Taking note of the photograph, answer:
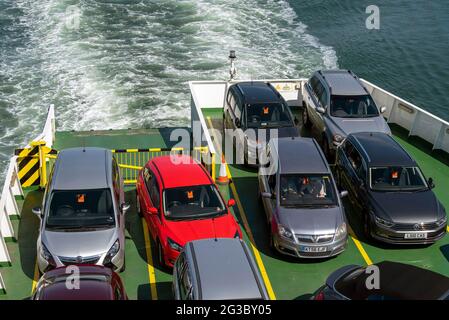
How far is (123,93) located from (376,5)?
2036cm

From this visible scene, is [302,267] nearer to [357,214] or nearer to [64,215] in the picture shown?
[357,214]

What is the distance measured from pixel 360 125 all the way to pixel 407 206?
389cm

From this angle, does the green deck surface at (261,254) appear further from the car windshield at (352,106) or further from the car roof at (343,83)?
the car roof at (343,83)

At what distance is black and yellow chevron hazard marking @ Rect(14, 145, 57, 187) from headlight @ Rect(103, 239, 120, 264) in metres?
4.10

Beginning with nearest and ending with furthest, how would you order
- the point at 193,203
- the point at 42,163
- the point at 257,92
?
1. the point at 193,203
2. the point at 42,163
3. the point at 257,92

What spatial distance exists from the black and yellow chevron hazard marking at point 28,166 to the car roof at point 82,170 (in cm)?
150

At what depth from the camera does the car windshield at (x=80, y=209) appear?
37.2ft

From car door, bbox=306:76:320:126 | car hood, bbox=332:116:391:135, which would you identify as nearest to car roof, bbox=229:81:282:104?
car door, bbox=306:76:320:126

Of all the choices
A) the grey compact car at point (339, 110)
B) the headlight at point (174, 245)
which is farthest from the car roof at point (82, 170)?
the grey compact car at point (339, 110)

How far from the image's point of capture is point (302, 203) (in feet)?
40.3

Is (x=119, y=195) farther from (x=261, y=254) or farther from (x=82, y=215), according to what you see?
(x=261, y=254)

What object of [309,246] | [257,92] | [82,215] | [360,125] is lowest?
[309,246]

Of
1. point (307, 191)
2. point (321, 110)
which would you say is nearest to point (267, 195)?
point (307, 191)
